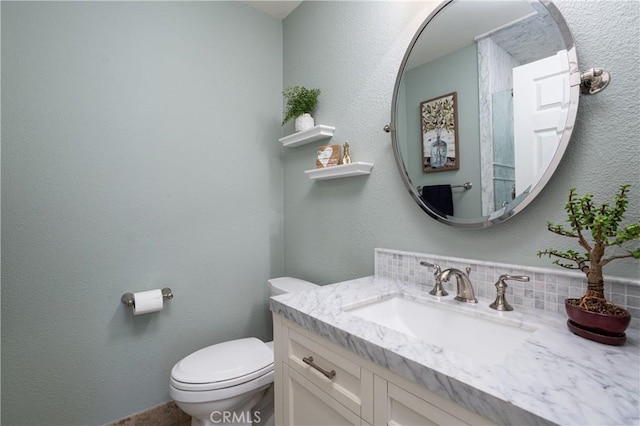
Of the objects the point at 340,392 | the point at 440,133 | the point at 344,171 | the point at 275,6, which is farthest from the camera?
the point at 275,6

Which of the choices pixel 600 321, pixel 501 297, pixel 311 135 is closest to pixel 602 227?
pixel 600 321

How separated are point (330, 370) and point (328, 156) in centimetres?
105

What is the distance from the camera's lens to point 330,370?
81 cm

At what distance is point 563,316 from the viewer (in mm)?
821

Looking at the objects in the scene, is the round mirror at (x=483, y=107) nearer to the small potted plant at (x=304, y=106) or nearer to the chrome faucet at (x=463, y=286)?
the chrome faucet at (x=463, y=286)

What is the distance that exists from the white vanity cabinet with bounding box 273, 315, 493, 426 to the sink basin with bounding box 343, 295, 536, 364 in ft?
0.61

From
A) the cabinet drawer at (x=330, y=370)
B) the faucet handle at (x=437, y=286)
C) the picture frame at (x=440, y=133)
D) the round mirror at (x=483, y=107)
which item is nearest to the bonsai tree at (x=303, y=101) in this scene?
the round mirror at (x=483, y=107)

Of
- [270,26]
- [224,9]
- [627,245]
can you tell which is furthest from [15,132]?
[627,245]

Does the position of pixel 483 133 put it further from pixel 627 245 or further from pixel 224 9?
pixel 224 9

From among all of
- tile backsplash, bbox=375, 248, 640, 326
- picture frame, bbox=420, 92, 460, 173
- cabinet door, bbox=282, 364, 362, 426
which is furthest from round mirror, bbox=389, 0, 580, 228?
cabinet door, bbox=282, 364, 362, 426

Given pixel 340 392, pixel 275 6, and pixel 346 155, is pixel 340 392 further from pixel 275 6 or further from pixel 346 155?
pixel 275 6

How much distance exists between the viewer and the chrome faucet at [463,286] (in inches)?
38.2

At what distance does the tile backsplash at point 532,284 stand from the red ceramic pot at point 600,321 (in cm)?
15

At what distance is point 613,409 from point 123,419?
190 centimetres
